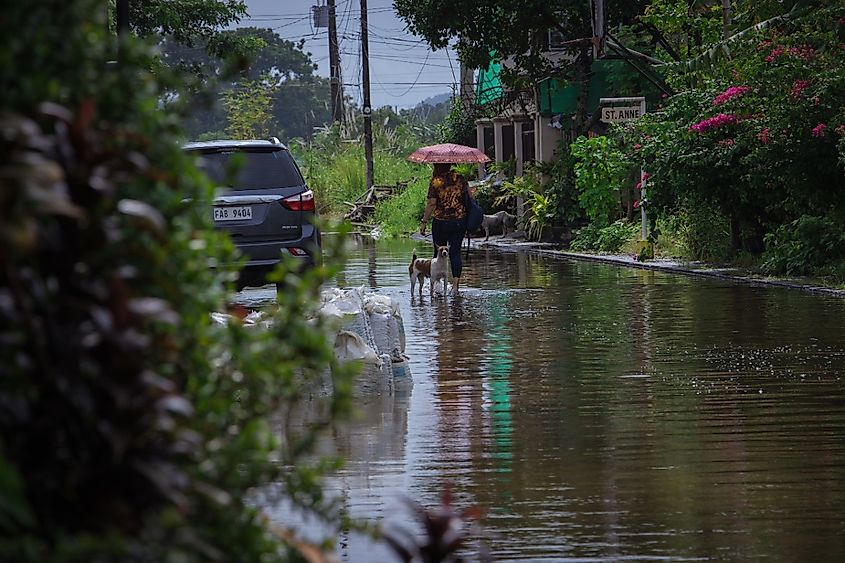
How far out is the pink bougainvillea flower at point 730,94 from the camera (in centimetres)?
2370

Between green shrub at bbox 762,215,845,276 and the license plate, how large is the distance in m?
8.30

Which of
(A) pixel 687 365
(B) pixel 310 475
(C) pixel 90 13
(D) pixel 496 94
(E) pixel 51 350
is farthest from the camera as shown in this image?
(D) pixel 496 94

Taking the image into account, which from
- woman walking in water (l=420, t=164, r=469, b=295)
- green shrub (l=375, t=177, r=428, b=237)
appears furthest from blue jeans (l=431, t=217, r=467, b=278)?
green shrub (l=375, t=177, r=428, b=237)

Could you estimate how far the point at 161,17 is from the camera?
2542cm

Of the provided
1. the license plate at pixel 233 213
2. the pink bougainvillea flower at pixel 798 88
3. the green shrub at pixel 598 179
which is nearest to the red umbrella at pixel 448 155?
the green shrub at pixel 598 179

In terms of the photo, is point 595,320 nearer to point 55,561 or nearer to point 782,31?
point 782,31

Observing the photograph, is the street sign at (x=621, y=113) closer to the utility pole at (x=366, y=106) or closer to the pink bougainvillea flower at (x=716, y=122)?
the pink bougainvillea flower at (x=716, y=122)

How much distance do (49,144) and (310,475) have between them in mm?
824

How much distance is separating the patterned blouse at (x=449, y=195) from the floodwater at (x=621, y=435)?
162 inches

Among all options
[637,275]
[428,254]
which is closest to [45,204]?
[637,275]

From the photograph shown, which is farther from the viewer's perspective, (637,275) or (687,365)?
(637,275)

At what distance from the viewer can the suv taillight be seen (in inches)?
703

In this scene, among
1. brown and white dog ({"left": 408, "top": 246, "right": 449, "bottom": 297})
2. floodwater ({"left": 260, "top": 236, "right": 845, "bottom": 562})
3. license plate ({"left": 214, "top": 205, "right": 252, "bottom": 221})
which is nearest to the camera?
floodwater ({"left": 260, "top": 236, "right": 845, "bottom": 562})

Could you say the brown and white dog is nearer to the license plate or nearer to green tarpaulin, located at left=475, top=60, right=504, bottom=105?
the license plate
